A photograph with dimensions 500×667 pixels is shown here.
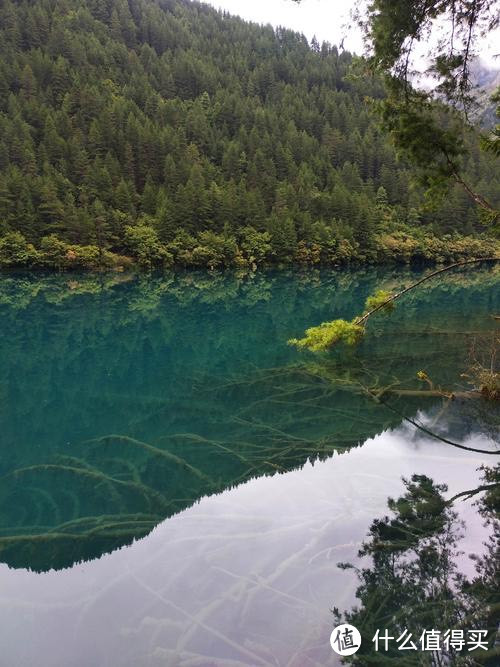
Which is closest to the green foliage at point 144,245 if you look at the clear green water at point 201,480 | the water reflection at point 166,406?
the water reflection at point 166,406

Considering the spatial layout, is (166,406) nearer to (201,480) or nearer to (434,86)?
(201,480)

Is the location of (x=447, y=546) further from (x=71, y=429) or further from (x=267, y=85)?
(x=267, y=85)

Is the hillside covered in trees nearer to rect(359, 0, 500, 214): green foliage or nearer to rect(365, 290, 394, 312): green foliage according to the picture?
rect(365, 290, 394, 312): green foliage

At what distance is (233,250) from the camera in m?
51.2

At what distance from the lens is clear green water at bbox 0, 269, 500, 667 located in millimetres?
4875

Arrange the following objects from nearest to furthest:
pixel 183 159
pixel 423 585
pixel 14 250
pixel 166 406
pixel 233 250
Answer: pixel 423 585, pixel 166 406, pixel 14 250, pixel 233 250, pixel 183 159

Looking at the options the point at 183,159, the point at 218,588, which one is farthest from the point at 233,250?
the point at 218,588

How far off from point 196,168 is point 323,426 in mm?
53335

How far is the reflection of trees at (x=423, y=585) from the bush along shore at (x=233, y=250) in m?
41.6

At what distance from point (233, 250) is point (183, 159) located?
1888 centimetres

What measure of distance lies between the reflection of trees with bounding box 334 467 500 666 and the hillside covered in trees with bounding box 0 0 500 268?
23776 millimetres

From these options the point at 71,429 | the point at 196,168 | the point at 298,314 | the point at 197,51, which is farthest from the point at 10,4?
the point at 71,429

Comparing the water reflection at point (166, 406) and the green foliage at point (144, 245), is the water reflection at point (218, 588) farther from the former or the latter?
the green foliage at point (144, 245)

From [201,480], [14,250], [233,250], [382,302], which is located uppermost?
[233,250]
